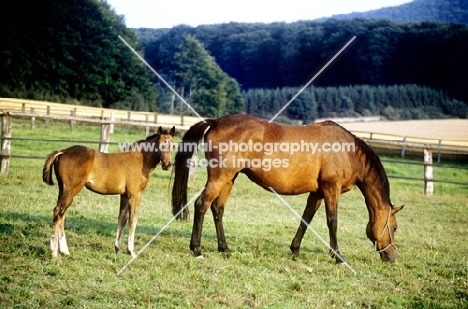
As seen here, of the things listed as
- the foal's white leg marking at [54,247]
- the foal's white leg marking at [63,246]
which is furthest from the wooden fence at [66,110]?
the foal's white leg marking at [54,247]

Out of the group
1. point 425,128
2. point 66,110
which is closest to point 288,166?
point 66,110

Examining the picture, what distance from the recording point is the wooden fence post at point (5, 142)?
38.4ft

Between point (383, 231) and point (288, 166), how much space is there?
69.4 inches

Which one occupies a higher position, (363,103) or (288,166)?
(363,103)

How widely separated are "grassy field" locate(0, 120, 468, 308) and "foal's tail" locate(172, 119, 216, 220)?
2.13 ft

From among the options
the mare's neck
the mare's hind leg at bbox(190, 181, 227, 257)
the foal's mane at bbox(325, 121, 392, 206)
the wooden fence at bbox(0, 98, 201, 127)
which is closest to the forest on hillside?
the wooden fence at bbox(0, 98, 201, 127)

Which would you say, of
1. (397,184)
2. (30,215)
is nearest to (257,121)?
(30,215)

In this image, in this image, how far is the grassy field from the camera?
14.2ft

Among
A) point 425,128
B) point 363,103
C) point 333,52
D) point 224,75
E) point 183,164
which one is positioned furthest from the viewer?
point 224,75

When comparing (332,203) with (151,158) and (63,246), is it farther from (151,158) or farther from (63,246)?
(63,246)

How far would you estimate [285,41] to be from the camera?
57125mm

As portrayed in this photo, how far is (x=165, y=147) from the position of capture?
18.9 ft

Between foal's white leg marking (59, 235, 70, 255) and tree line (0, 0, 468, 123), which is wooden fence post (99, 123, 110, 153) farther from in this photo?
tree line (0, 0, 468, 123)

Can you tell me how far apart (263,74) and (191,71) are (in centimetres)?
1189
